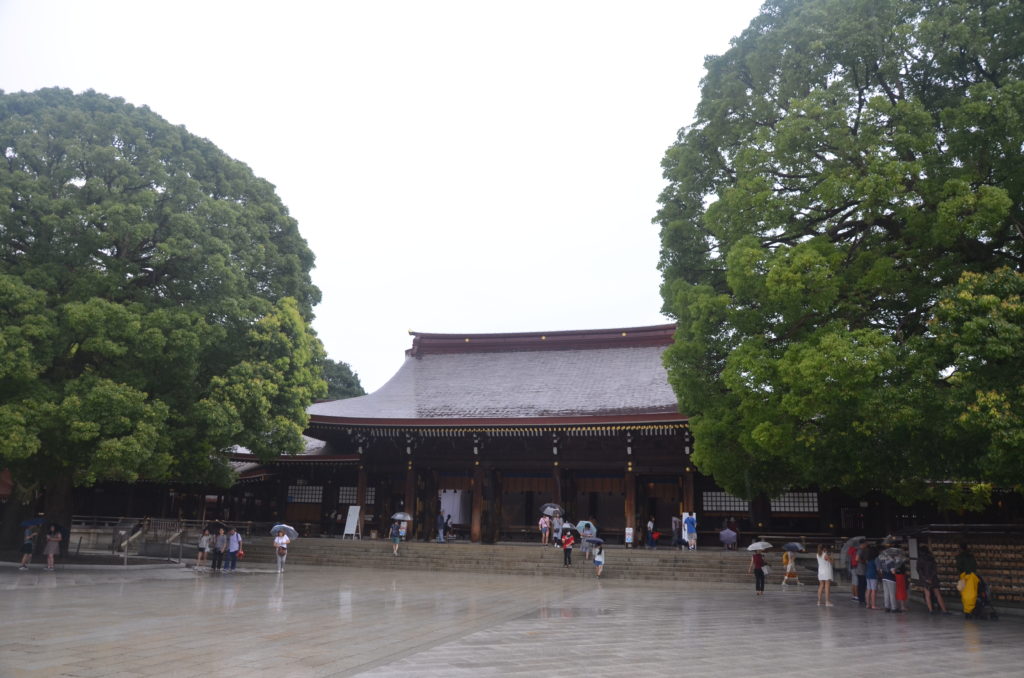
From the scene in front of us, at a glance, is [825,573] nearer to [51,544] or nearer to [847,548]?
[847,548]

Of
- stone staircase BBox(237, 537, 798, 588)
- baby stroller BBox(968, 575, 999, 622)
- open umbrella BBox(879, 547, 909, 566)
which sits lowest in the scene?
stone staircase BBox(237, 537, 798, 588)

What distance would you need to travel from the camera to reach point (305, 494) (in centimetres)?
2897

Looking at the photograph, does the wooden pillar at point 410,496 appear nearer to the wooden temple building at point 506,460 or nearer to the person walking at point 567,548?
the wooden temple building at point 506,460

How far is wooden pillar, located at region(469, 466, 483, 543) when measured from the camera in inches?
1015

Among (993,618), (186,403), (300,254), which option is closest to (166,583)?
(186,403)

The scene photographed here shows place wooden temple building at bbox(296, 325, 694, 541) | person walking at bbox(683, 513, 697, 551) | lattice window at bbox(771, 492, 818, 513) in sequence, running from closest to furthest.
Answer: person walking at bbox(683, 513, 697, 551) → lattice window at bbox(771, 492, 818, 513) → wooden temple building at bbox(296, 325, 694, 541)

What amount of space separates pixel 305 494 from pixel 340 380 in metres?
28.7

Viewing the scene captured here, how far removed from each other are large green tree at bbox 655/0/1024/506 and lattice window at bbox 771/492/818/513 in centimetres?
962

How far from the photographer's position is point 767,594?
16656 mm

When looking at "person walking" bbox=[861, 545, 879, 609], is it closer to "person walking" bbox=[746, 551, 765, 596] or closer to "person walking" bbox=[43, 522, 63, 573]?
"person walking" bbox=[746, 551, 765, 596]

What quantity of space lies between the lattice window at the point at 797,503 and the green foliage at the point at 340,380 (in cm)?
3931

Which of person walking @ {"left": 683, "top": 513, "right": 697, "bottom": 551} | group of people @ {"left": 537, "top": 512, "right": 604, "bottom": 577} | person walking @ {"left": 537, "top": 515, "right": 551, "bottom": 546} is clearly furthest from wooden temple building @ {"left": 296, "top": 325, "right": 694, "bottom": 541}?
person walking @ {"left": 683, "top": 513, "right": 697, "bottom": 551}

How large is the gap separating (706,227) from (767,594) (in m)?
8.74

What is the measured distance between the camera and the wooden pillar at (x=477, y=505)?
25.8m
